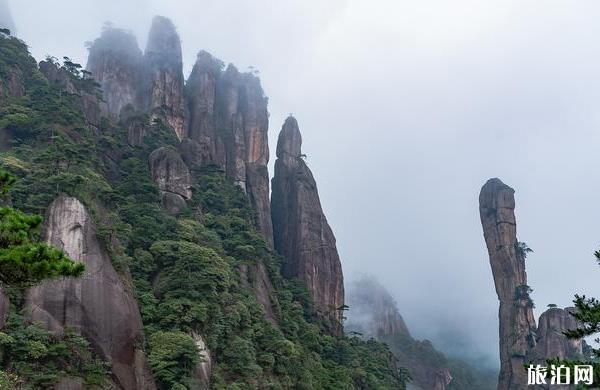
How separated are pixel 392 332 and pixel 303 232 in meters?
39.4

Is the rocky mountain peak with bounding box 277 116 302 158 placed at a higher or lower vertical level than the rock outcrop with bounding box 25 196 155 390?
higher

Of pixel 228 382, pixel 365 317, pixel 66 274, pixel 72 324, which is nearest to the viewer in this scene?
pixel 66 274

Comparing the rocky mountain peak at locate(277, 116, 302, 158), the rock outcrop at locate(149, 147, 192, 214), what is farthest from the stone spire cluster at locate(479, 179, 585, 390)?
the rock outcrop at locate(149, 147, 192, 214)

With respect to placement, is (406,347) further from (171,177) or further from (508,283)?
(171,177)

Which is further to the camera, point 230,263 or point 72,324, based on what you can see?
point 230,263

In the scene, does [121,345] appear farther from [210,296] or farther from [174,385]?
[210,296]

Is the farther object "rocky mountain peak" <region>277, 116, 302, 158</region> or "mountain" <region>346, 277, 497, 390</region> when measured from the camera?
"mountain" <region>346, 277, 497, 390</region>

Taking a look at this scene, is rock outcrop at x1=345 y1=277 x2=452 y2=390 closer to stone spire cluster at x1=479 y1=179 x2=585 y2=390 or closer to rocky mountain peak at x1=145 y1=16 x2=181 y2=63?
stone spire cluster at x1=479 y1=179 x2=585 y2=390

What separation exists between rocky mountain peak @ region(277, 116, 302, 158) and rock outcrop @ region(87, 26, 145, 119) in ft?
53.1

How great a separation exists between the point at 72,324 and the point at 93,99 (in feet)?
99.0

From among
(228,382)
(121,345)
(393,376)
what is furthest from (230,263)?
(393,376)

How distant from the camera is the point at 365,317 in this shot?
88.7 m

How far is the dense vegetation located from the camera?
26297mm

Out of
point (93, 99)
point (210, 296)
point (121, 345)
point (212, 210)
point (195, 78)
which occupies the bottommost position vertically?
point (121, 345)
